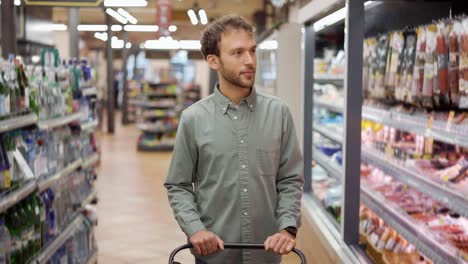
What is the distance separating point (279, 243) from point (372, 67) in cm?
254

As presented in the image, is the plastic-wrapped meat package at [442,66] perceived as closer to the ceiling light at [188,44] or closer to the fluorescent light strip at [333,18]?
the fluorescent light strip at [333,18]

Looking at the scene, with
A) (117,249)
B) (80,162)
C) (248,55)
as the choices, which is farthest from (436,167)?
(117,249)

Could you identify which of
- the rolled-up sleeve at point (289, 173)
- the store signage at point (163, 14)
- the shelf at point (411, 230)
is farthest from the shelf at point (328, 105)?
the store signage at point (163, 14)

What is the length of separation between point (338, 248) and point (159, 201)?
18.5 feet

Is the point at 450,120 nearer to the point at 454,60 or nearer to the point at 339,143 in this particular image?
the point at 454,60

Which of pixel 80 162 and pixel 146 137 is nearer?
pixel 80 162

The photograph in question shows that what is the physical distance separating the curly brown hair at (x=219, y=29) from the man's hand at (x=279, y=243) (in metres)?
0.69

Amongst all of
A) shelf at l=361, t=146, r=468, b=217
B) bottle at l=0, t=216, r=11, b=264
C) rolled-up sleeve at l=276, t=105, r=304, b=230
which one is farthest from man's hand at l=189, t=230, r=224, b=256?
bottle at l=0, t=216, r=11, b=264

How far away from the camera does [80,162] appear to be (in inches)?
217

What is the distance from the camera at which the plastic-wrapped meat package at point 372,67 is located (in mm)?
4543

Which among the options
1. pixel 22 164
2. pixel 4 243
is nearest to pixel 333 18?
pixel 22 164

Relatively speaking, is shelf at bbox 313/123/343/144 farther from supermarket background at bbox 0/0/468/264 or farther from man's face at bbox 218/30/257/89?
man's face at bbox 218/30/257/89

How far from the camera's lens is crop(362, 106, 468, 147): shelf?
9.63 feet

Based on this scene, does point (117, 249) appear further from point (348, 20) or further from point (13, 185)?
point (348, 20)
